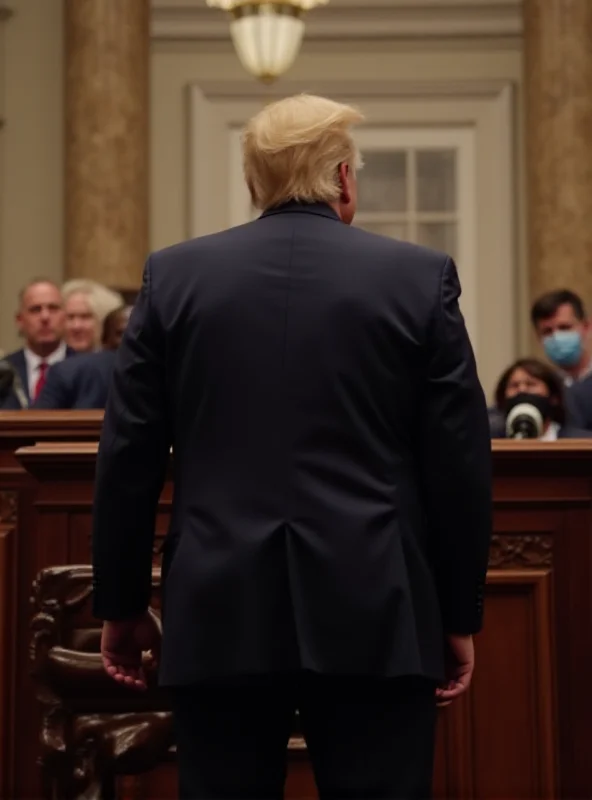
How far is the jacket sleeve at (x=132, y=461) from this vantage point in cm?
264

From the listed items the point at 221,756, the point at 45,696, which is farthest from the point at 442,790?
the point at 221,756

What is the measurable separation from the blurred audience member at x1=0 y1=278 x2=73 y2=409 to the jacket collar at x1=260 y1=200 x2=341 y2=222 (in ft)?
13.9

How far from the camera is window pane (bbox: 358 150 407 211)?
10.1 meters

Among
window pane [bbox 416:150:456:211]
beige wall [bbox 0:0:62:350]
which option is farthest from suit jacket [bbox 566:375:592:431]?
beige wall [bbox 0:0:62:350]

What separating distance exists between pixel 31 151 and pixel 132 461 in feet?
24.8

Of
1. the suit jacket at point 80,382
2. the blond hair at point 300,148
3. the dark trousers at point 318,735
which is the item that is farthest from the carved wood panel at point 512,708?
the suit jacket at point 80,382

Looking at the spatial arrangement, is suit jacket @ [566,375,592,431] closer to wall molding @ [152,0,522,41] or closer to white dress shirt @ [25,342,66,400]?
white dress shirt @ [25,342,66,400]

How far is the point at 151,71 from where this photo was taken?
10.0m

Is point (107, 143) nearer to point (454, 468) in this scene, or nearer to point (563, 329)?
point (563, 329)

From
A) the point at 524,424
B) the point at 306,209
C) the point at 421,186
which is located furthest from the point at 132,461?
the point at 421,186

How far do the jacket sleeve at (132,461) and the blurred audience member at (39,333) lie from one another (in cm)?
418

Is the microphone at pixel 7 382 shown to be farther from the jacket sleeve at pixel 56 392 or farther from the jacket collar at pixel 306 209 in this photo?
the jacket collar at pixel 306 209

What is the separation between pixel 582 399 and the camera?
20.2 feet

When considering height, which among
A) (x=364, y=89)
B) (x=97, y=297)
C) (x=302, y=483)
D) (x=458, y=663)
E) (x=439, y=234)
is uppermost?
(x=364, y=89)
